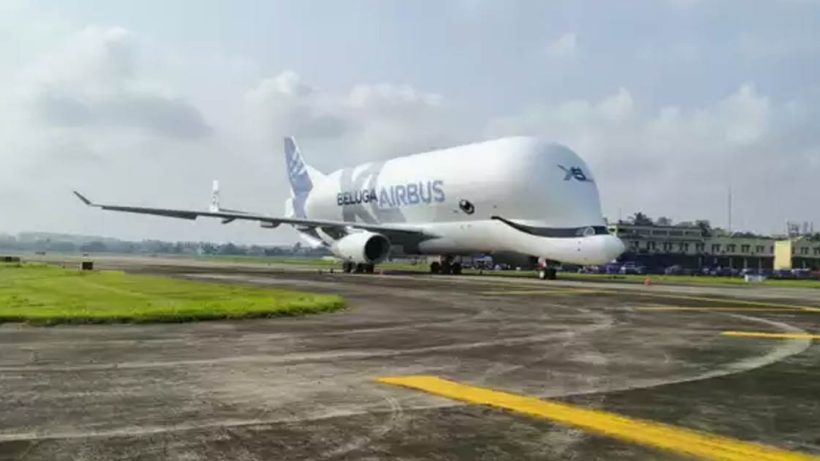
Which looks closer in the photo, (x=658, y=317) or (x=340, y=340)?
(x=340, y=340)

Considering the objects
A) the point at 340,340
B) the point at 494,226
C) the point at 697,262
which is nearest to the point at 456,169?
the point at 494,226

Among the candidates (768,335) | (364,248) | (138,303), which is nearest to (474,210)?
(364,248)

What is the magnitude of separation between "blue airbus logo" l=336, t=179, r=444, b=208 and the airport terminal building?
303ft

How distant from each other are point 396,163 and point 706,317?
44162mm

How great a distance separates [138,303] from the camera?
65.6 ft

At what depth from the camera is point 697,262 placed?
157875mm

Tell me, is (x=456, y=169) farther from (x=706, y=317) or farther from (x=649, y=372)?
(x=649, y=372)

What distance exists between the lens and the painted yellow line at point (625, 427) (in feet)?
19.7

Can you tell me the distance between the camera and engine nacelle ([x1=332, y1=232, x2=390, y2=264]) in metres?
52.5

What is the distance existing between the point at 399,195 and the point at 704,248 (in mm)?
124386

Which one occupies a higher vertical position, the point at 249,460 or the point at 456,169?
the point at 456,169

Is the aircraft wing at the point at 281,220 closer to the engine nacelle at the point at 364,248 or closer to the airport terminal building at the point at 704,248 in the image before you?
the engine nacelle at the point at 364,248

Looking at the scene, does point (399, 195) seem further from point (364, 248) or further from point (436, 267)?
point (364, 248)

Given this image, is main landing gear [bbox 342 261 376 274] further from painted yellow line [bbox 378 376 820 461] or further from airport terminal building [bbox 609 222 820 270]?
airport terminal building [bbox 609 222 820 270]
